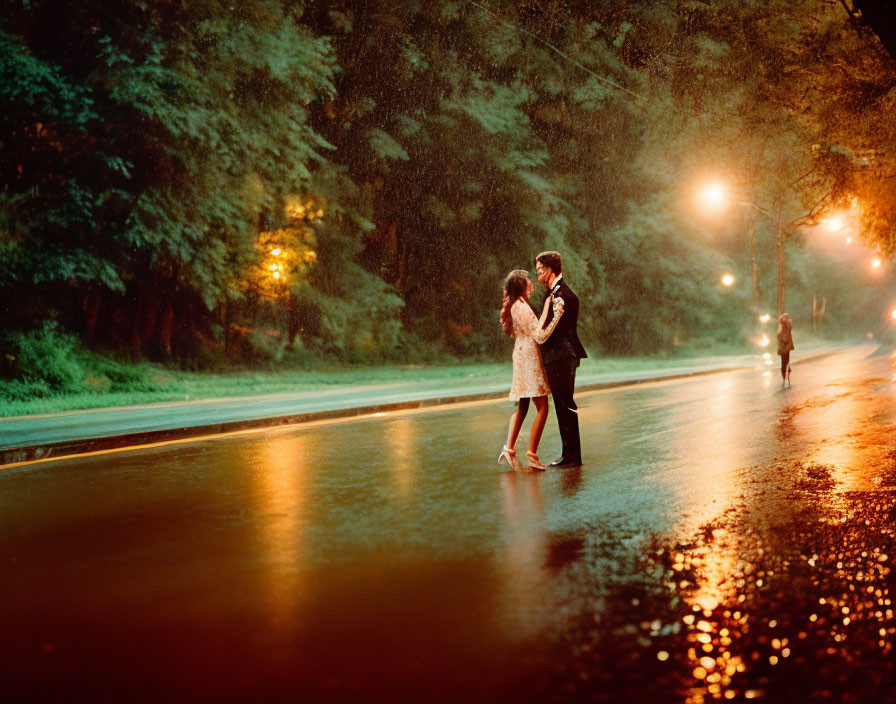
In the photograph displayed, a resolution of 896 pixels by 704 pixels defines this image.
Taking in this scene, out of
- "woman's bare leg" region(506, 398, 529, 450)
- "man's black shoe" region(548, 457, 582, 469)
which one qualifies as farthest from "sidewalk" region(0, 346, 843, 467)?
"man's black shoe" region(548, 457, 582, 469)

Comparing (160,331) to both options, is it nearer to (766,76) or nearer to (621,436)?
(766,76)

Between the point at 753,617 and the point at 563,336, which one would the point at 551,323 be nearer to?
the point at 563,336

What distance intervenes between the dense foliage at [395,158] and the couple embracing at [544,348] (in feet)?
44.7

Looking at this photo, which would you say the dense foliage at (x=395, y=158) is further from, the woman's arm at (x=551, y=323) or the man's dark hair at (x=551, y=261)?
the woman's arm at (x=551, y=323)

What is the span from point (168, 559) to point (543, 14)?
1304 inches

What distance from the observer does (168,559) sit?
6.84 m

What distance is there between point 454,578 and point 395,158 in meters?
31.2

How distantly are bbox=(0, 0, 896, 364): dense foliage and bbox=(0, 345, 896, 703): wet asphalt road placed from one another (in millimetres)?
13345

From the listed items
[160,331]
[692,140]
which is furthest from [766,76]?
[160,331]

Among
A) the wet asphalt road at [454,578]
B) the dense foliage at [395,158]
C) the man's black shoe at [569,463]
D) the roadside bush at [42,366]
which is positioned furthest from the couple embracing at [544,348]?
the roadside bush at [42,366]

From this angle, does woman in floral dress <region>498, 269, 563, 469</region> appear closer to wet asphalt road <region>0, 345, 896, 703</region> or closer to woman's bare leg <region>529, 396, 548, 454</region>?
woman's bare leg <region>529, 396, 548, 454</region>

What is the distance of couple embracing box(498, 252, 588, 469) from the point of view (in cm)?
1034

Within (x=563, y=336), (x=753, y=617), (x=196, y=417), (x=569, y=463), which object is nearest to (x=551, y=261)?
(x=563, y=336)

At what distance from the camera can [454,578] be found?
6.15m
